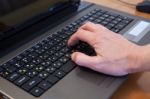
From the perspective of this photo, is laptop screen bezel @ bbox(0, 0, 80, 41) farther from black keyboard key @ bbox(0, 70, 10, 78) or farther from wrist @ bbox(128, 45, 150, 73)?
wrist @ bbox(128, 45, 150, 73)

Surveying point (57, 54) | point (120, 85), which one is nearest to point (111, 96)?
point (120, 85)

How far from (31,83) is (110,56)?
0.18m

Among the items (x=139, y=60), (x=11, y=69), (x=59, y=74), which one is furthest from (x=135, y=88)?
(x=11, y=69)

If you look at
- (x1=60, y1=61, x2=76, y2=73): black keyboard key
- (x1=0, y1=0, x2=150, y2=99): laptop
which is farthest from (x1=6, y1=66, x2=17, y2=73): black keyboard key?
(x1=60, y1=61, x2=76, y2=73): black keyboard key

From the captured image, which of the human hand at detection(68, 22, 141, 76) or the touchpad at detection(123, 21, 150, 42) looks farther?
the touchpad at detection(123, 21, 150, 42)

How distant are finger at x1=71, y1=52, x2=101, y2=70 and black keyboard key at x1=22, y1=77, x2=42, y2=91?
94 millimetres

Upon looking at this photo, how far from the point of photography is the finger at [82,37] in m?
0.59

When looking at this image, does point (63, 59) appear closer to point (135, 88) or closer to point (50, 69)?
point (50, 69)

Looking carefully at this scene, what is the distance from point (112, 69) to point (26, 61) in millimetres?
192

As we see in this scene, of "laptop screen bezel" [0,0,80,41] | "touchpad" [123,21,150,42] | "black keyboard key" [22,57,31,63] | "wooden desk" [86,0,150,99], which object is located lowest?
"wooden desk" [86,0,150,99]

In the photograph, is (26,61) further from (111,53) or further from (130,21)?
(130,21)

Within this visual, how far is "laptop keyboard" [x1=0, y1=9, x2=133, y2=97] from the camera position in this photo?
0.50 m

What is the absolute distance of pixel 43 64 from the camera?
0.55 meters

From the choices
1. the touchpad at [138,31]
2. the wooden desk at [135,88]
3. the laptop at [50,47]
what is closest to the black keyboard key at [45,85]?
the laptop at [50,47]
